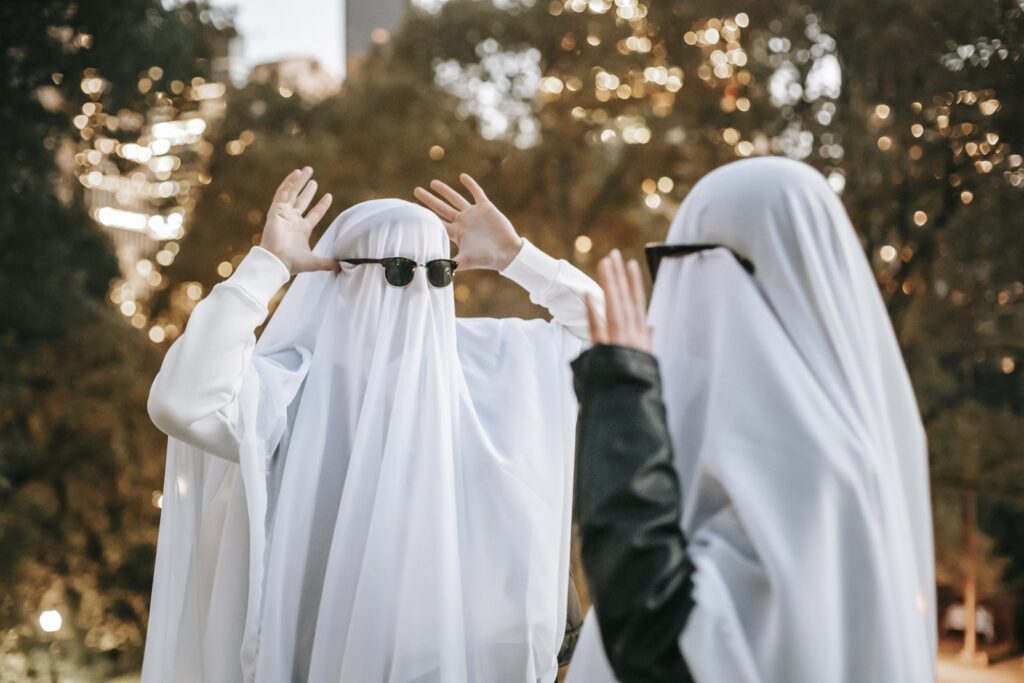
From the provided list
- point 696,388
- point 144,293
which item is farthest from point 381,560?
point 144,293

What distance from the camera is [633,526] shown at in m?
1.32

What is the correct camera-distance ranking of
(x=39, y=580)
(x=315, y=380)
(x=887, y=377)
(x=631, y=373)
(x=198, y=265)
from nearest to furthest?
(x=631, y=373) < (x=887, y=377) < (x=315, y=380) < (x=39, y=580) < (x=198, y=265)

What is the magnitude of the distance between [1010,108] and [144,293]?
9.45 m

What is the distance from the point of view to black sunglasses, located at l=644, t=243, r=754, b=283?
58.9 inches

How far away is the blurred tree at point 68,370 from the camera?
283 inches

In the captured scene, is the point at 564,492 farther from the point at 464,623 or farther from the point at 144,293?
the point at 144,293

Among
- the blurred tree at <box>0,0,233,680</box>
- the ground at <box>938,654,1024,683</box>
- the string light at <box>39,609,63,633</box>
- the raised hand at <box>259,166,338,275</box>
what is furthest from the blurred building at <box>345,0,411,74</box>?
the raised hand at <box>259,166,338,275</box>

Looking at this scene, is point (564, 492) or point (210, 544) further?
point (564, 492)

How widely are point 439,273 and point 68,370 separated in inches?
263

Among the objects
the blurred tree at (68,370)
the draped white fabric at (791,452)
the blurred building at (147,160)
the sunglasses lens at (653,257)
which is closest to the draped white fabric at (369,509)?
the draped white fabric at (791,452)

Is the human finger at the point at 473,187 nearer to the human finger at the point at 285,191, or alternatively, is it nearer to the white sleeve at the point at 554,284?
the white sleeve at the point at 554,284

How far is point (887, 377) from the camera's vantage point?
1487 mm

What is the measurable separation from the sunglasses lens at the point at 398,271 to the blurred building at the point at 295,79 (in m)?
8.69

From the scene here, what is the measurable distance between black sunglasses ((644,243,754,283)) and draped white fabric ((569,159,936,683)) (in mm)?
13
